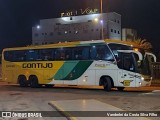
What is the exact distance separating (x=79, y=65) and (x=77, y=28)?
87.5 m

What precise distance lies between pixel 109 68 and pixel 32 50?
7.96 m

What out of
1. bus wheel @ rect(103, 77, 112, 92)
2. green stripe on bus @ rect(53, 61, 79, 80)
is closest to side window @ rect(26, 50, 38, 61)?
green stripe on bus @ rect(53, 61, 79, 80)

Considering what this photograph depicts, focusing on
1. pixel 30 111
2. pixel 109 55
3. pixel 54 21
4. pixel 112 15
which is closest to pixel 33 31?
pixel 54 21

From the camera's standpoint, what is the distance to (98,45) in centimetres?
2342

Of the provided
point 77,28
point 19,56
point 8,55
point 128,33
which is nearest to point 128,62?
point 19,56

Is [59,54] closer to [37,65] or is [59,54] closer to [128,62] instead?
[37,65]

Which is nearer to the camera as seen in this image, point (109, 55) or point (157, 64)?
point (109, 55)

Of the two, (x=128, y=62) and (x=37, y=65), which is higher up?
(x=128, y=62)

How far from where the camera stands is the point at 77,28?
11138 centimetres

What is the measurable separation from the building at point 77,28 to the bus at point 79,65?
6928 cm

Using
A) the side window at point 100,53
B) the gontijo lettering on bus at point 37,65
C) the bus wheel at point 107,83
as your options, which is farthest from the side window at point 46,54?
the bus wheel at point 107,83

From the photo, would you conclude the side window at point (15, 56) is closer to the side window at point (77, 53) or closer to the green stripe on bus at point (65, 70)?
the green stripe on bus at point (65, 70)

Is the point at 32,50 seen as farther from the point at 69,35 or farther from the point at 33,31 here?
the point at 33,31

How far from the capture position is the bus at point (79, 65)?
2191cm
